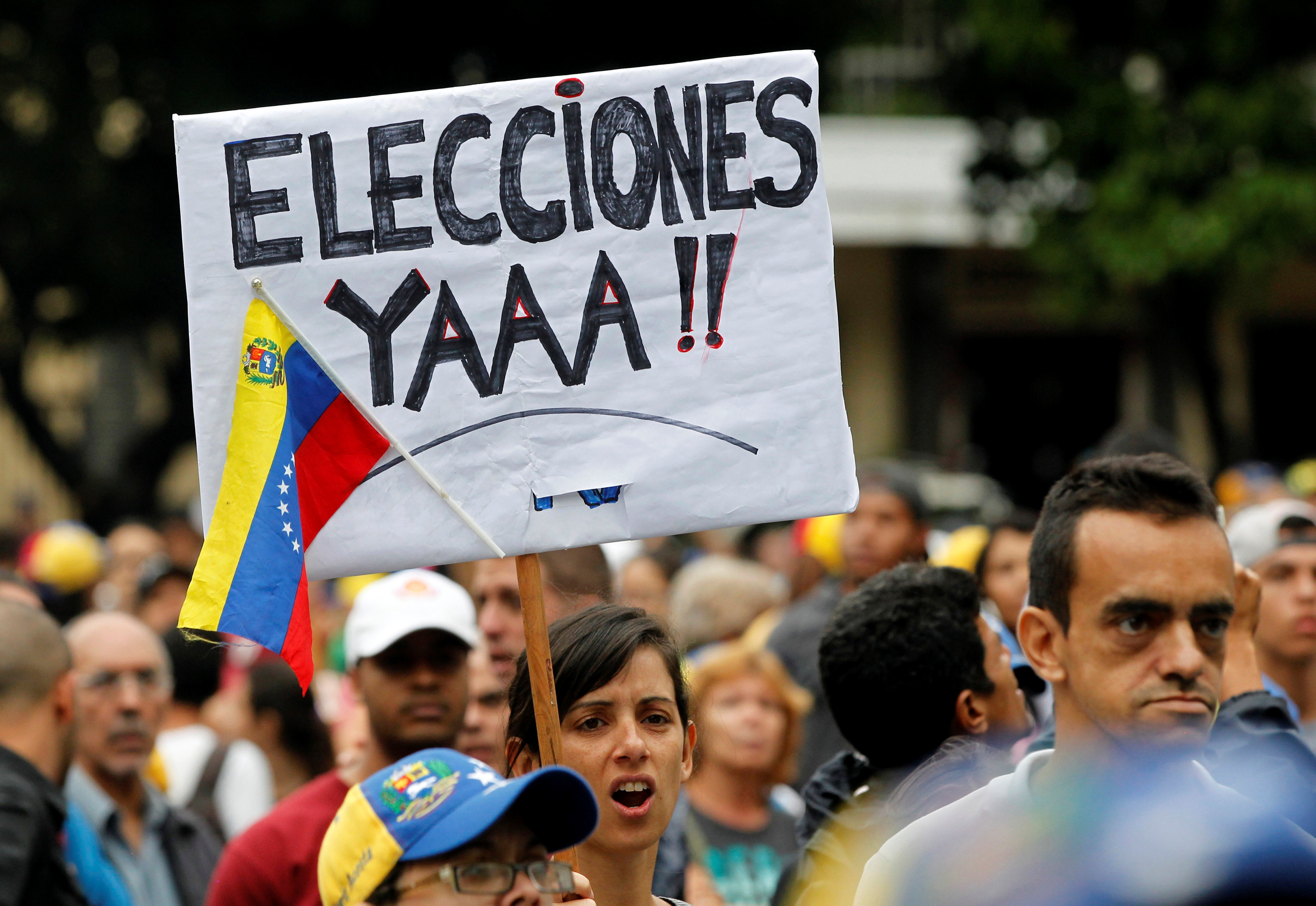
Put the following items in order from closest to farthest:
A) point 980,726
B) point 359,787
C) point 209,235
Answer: point 359,787 → point 209,235 → point 980,726

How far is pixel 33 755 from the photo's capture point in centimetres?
384

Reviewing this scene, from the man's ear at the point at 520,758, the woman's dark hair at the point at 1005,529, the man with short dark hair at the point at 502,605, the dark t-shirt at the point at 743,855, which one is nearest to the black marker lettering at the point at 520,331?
the man's ear at the point at 520,758

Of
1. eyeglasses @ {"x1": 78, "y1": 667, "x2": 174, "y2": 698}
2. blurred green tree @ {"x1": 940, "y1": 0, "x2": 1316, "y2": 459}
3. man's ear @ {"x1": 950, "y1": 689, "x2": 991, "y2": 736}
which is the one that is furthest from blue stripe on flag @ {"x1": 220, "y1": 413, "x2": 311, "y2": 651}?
blurred green tree @ {"x1": 940, "y1": 0, "x2": 1316, "y2": 459}

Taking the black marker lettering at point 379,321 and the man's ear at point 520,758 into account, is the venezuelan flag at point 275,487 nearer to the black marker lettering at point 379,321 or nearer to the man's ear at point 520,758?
the black marker lettering at point 379,321

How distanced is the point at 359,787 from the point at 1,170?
17.2 meters

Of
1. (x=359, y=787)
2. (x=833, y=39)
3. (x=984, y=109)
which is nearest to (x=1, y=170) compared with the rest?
(x=833, y=39)

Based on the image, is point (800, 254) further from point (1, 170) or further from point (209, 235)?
point (1, 170)

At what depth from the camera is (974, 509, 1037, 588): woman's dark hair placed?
5.75 meters

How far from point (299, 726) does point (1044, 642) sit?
3.60 metres

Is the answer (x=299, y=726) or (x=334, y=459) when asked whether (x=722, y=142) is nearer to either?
(x=334, y=459)

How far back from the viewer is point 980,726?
3.38 m

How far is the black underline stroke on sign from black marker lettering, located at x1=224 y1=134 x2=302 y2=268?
1.35 ft

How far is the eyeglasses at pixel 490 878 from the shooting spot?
6.79 ft

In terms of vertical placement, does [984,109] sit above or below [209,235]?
above
